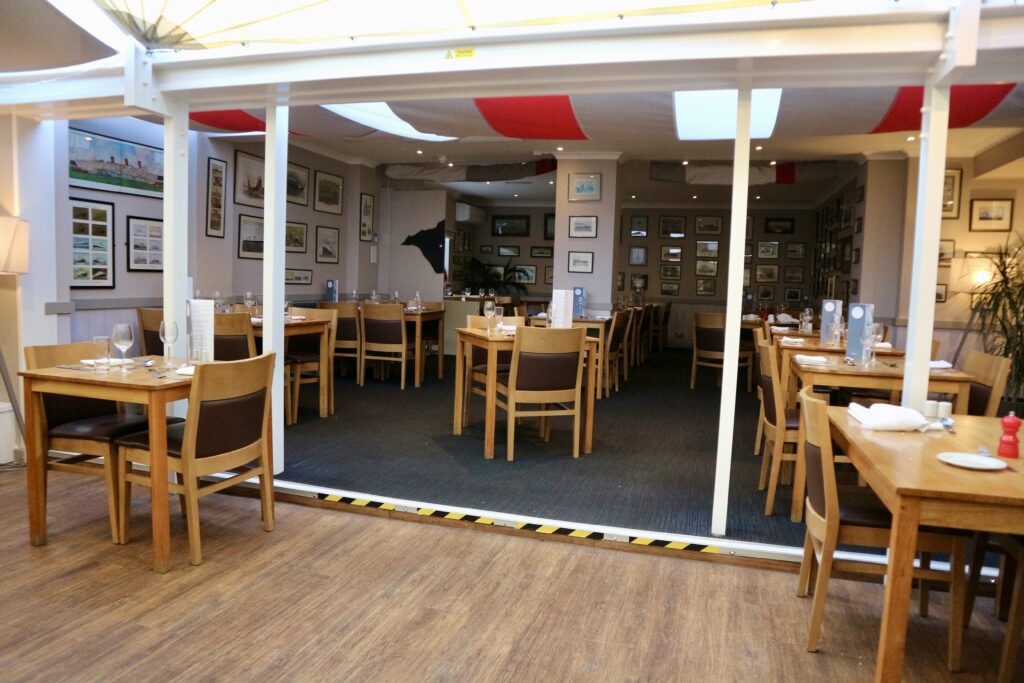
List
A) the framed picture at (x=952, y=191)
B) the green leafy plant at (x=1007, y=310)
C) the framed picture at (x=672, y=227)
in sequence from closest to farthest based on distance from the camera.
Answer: the green leafy plant at (x=1007, y=310), the framed picture at (x=952, y=191), the framed picture at (x=672, y=227)

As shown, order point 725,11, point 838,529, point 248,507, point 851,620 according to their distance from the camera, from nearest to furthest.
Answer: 1. point 838,529
2. point 851,620
3. point 725,11
4. point 248,507

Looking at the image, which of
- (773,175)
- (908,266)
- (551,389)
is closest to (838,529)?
(551,389)

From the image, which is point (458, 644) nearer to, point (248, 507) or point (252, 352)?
point (248, 507)

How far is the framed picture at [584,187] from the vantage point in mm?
9188

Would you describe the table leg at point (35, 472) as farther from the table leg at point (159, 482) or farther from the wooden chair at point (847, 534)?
the wooden chair at point (847, 534)

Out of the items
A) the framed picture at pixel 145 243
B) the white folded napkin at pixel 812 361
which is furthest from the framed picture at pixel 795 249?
the framed picture at pixel 145 243

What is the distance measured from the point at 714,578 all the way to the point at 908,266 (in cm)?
660

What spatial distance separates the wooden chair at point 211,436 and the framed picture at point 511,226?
11761 millimetres

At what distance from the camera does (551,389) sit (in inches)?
188

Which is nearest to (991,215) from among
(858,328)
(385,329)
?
(858,328)

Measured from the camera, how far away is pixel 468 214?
529 inches

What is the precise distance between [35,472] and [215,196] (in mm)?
4845

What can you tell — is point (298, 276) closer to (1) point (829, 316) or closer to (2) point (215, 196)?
(2) point (215, 196)

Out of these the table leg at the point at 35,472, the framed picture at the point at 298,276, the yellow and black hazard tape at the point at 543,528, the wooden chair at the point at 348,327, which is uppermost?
the framed picture at the point at 298,276
